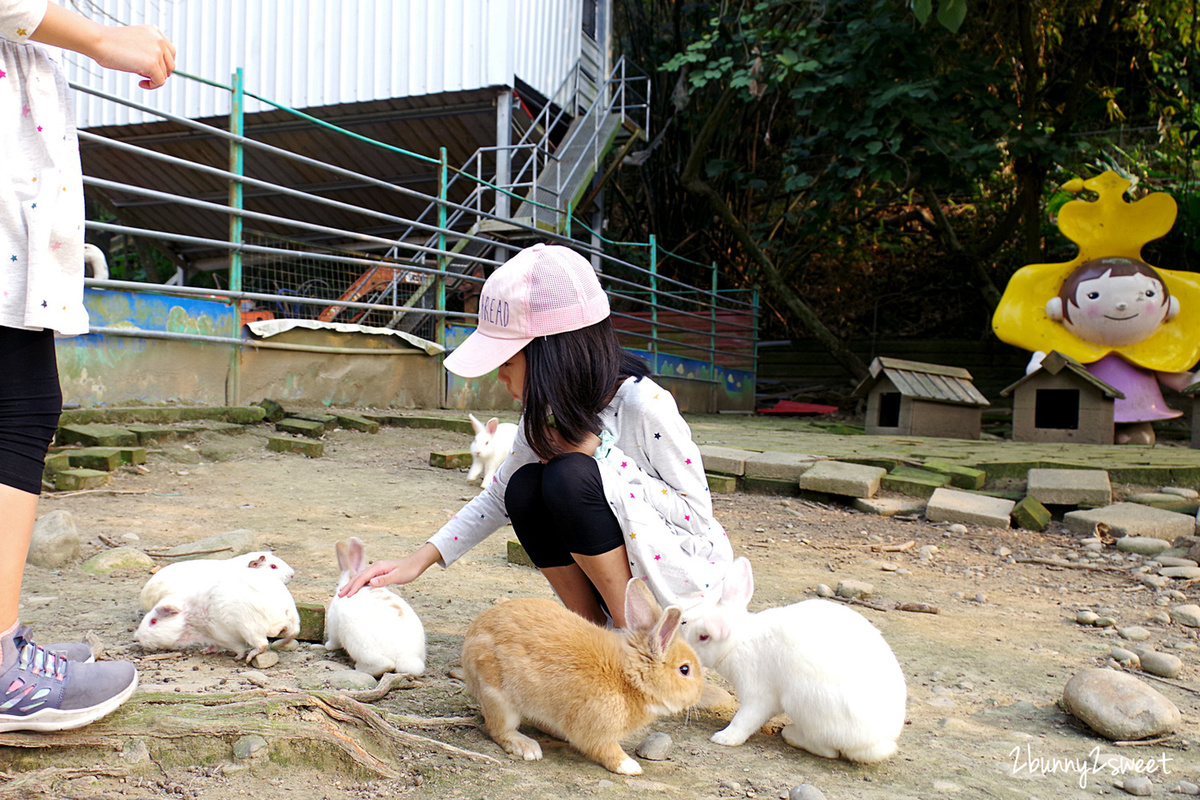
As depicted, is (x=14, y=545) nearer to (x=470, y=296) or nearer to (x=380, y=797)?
(x=380, y=797)

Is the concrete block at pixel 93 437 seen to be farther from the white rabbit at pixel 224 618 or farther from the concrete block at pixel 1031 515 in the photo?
the concrete block at pixel 1031 515

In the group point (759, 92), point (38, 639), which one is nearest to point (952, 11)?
point (38, 639)

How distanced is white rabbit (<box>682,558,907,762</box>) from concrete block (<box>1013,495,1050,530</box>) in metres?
3.03

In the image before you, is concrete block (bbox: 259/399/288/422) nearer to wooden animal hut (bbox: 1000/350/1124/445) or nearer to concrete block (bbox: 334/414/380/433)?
concrete block (bbox: 334/414/380/433)

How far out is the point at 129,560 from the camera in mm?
2752

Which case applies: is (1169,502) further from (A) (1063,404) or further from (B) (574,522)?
(B) (574,522)

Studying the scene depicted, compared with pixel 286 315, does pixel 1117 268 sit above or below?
above

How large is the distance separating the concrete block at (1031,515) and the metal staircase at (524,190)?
201 inches

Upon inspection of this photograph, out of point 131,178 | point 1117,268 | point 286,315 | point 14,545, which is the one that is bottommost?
point 14,545

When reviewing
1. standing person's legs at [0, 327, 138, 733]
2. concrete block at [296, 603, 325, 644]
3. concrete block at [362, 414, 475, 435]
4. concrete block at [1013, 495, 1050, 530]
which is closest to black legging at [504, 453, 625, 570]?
concrete block at [296, 603, 325, 644]

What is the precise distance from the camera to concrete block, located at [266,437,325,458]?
16.8ft

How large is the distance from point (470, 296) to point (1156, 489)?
6266 millimetres

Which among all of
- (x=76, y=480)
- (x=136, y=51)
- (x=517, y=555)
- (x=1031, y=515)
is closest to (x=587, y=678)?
(x=136, y=51)

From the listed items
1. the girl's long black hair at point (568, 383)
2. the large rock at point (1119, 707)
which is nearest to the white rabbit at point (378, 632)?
the girl's long black hair at point (568, 383)
